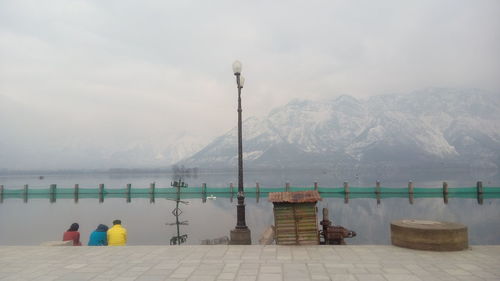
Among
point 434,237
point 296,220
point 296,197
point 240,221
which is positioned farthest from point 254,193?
point 434,237

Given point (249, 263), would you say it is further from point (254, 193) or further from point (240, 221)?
point (254, 193)

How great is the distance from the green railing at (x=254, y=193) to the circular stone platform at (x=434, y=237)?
2957 centimetres

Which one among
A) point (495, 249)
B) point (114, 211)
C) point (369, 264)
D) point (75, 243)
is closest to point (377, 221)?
point (495, 249)

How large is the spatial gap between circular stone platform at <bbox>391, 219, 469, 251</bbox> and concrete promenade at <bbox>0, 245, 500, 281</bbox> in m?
0.23

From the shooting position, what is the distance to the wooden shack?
33.3ft

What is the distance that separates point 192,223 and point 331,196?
21.8 meters

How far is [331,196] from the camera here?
143 feet

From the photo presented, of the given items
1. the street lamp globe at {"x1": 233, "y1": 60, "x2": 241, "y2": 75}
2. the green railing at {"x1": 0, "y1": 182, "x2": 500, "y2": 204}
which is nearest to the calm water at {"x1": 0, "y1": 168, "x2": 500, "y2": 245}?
the green railing at {"x1": 0, "y1": 182, "x2": 500, "y2": 204}

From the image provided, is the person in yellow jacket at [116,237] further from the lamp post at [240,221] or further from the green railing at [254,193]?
the green railing at [254,193]

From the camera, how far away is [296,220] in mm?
10227

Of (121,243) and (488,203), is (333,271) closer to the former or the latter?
(121,243)

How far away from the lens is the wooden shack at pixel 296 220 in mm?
10141

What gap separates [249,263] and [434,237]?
16.7 feet

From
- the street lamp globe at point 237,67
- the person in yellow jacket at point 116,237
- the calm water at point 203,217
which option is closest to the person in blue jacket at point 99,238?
the person in yellow jacket at point 116,237
